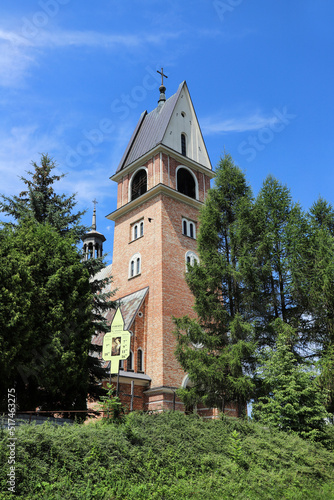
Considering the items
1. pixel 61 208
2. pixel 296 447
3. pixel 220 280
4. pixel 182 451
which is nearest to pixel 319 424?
pixel 296 447

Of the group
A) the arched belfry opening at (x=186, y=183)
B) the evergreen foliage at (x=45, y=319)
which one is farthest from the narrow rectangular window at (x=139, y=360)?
the arched belfry opening at (x=186, y=183)

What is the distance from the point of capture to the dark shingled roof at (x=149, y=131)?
3017 cm

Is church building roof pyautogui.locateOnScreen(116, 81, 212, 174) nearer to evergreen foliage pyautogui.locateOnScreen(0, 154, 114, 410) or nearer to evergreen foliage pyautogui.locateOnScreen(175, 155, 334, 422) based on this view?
evergreen foliage pyautogui.locateOnScreen(175, 155, 334, 422)

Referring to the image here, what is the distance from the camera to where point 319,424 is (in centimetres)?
1315

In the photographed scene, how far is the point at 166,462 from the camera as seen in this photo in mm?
9156

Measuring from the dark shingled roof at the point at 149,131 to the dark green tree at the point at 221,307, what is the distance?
11.3 meters

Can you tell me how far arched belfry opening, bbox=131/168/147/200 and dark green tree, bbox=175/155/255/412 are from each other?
411 inches

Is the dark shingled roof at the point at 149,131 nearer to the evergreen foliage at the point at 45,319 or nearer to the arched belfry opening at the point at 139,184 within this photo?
the arched belfry opening at the point at 139,184

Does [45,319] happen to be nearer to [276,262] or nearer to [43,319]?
[43,319]

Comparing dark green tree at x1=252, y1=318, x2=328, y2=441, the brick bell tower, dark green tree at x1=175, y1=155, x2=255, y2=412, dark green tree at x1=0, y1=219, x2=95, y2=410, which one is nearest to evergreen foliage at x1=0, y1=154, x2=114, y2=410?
dark green tree at x1=0, y1=219, x2=95, y2=410

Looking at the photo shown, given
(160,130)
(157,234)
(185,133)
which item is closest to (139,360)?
(157,234)

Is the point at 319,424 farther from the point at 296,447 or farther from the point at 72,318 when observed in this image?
the point at 72,318

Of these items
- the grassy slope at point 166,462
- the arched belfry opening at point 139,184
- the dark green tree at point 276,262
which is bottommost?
the grassy slope at point 166,462

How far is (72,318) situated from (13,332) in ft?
8.47
